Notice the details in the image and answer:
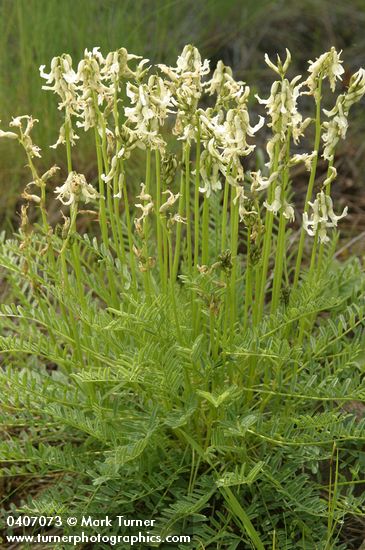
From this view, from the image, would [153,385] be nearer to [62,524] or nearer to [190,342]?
[190,342]

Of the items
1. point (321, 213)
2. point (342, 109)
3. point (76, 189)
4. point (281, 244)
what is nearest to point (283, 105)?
point (342, 109)

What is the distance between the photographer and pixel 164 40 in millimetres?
4012

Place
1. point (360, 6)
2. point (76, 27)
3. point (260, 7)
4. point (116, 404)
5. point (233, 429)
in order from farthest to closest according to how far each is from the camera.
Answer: point (360, 6) → point (260, 7) → point (76, 27) → point (116, 404) → point (233, 429)

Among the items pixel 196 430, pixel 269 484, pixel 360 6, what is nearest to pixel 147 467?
pixel 196 430

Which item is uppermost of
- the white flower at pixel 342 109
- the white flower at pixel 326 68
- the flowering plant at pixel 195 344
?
the white flower at pixel 326 68

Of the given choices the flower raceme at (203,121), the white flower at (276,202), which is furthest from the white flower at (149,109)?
the white flower at (276,202)

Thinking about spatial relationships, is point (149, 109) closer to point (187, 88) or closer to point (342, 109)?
point (187, 88)

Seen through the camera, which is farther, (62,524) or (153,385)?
(62,524)

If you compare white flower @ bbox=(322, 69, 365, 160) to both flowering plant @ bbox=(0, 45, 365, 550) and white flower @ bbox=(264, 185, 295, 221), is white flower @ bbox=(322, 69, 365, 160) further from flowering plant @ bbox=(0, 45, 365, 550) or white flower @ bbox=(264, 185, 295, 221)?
white flower @ bbox=(264, 185, 295, 221)

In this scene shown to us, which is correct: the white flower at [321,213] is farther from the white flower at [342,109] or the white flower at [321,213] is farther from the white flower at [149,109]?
the white flower at [149,109]

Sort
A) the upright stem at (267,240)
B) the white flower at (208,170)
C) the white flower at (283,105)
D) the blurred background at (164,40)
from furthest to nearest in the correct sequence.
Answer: the blurred background at (164,40) → the upright stem at (267,240) → the white flower at (208,170) → the white flower at (283,105)

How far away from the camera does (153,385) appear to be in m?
1.86

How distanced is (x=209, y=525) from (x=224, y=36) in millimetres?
3301

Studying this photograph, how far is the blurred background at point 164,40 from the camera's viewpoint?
3514mm
